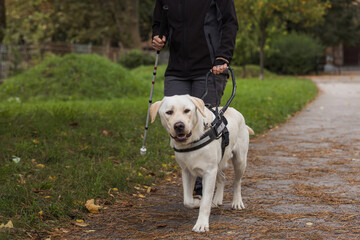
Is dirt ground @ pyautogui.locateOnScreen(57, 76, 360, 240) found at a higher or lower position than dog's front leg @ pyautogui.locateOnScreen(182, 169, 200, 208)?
lower

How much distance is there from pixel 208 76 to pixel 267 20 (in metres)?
24.3

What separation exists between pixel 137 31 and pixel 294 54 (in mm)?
11401

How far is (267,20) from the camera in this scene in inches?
1108

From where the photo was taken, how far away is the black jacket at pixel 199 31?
475 centimetres

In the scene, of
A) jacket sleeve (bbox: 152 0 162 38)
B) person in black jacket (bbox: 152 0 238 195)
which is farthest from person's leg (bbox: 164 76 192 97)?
jacket sleeve (bbox: 152 0 162 38)

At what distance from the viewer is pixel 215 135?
415 cm

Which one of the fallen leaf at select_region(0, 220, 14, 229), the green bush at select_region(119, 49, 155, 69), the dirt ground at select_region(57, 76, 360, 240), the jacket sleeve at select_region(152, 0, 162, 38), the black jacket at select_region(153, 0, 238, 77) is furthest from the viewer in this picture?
the green bush at select_region(119, 49, 155, 69)

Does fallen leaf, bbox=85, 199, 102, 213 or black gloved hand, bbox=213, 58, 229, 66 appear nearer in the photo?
black gloved hand, bbox=213, 58, 229, 66

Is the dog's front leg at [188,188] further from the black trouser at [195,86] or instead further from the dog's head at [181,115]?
the black trouser at [195,86]

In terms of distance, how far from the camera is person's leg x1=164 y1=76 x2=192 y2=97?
4.87 meters

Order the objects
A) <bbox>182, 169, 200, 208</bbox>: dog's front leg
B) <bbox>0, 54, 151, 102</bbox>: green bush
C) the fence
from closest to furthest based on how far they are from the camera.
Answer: <bbox>182, 169, 200, 208</bbox>: dog's front leg, <bbox>0, 54, 151, 102</bbox>: green bush, the fence

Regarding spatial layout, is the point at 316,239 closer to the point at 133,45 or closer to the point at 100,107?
the point at 100,107

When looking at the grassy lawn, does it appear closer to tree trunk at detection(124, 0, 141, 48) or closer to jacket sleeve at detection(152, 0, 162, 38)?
jacket sleeve at detection(152, 0, 162, 38)

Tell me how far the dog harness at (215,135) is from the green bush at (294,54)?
1301 inches
